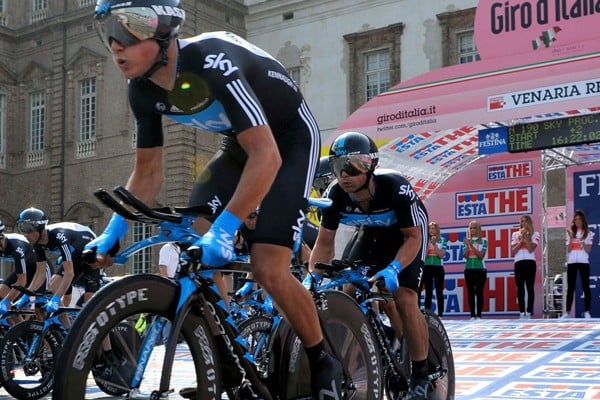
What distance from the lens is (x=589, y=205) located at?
53.9ft

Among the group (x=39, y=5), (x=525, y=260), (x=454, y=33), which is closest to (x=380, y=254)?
(x=525, y=260)

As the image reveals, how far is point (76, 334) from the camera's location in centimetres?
273

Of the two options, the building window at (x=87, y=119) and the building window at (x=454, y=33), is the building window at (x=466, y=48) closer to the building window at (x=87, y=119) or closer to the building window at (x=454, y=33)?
the building window at (x=454, y=33)

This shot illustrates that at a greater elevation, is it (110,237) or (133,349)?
(110,237)

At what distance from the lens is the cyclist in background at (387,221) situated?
202 inches

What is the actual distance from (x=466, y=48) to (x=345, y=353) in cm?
2471

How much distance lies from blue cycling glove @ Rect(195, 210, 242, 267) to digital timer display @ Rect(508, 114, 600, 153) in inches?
464

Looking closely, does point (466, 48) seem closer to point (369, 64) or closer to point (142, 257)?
point (369, 64)

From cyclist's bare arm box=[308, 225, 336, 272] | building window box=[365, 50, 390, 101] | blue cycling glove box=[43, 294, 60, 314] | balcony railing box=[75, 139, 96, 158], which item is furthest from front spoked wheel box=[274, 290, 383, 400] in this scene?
balcony railing box=[75, 139, 96, 158]

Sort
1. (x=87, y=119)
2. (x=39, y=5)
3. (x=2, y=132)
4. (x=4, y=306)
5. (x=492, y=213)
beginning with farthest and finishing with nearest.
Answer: (x=39, y=5) → (x=2, y=132) → (x=87, y=119) → (x=492, y=213) → (x=4, y=306)

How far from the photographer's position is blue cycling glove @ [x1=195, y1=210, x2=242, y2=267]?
301 centimetres

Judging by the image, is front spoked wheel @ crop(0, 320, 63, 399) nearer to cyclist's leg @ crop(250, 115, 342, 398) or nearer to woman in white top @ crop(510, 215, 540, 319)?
cyclist's leg @ crop(250, 115, 342, 398)

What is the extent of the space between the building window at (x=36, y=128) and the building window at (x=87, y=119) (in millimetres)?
2097

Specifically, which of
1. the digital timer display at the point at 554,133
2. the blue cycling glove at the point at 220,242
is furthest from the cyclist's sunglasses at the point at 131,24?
the digital timer display at the point at 554,133
